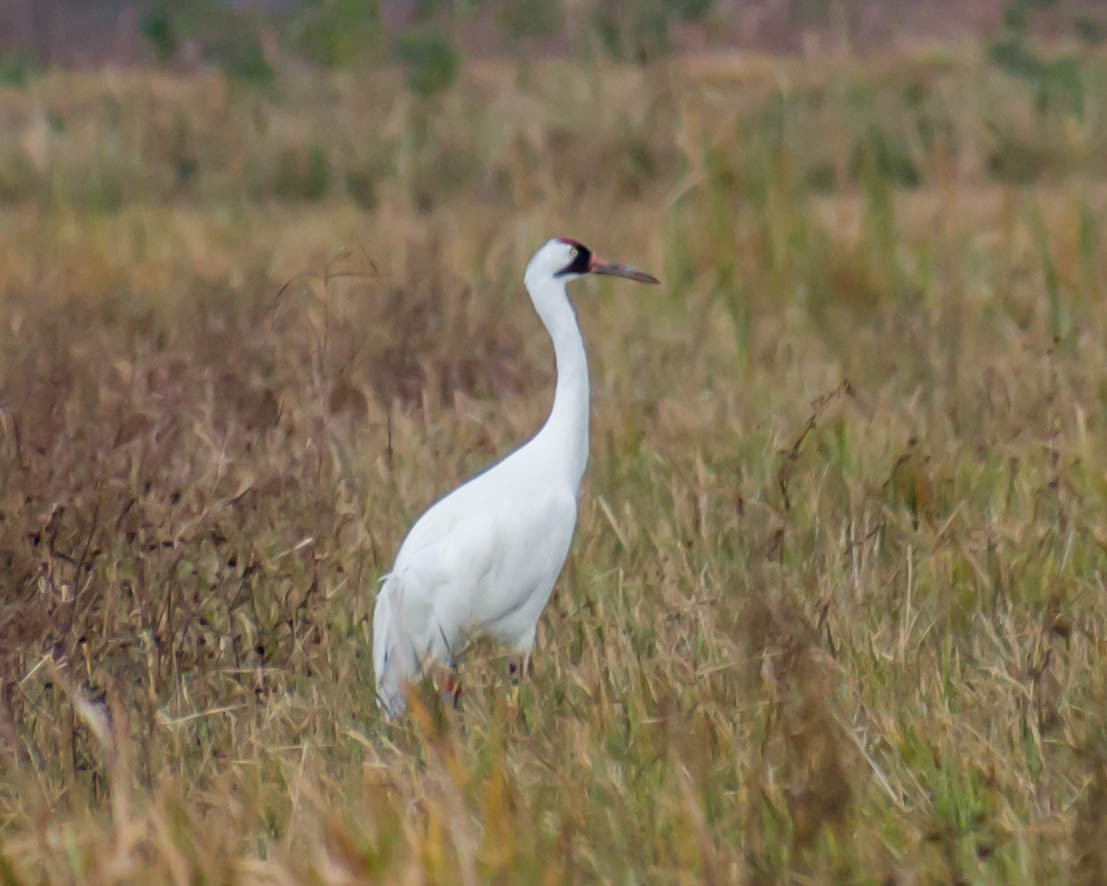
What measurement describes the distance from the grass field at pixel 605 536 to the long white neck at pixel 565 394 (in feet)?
0.64

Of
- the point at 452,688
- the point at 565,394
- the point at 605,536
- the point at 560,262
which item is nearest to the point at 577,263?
the point at 560,262

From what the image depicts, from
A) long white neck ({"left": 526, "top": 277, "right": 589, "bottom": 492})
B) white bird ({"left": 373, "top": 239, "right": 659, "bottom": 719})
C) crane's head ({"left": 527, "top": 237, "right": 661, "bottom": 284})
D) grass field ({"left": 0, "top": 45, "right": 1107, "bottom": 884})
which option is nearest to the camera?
grass field ({"left": 0, "top": 45, "right": 1107, "bottom": 884})

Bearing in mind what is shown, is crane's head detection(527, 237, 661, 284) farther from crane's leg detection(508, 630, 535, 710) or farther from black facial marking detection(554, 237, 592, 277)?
crane's leg detection(508, 630, 535, 710)

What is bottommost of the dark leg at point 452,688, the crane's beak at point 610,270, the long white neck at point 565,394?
the dark leg at point 452,688

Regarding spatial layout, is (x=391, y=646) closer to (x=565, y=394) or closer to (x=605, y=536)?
(x=565, y=394)

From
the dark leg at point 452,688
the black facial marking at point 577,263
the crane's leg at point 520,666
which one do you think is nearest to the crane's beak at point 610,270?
the black facial marking at point 577,263

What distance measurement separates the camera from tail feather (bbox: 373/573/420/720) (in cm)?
274

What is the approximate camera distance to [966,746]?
2.28 m

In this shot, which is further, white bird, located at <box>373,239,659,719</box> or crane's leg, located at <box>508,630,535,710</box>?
white bird, located at <box>373,239,659,719</box>

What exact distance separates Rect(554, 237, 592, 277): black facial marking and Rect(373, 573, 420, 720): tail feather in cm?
68

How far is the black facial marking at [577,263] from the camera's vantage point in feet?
10.7

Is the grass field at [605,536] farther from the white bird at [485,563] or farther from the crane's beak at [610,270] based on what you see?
the crane's beak at [610,270]

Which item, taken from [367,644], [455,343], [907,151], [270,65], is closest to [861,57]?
[907,151]

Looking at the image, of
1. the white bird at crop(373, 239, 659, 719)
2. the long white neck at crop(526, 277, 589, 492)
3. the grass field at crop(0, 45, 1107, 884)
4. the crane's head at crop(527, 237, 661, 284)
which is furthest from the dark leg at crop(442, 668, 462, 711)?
the crane's head at crop(527, 237, 661, 284)
